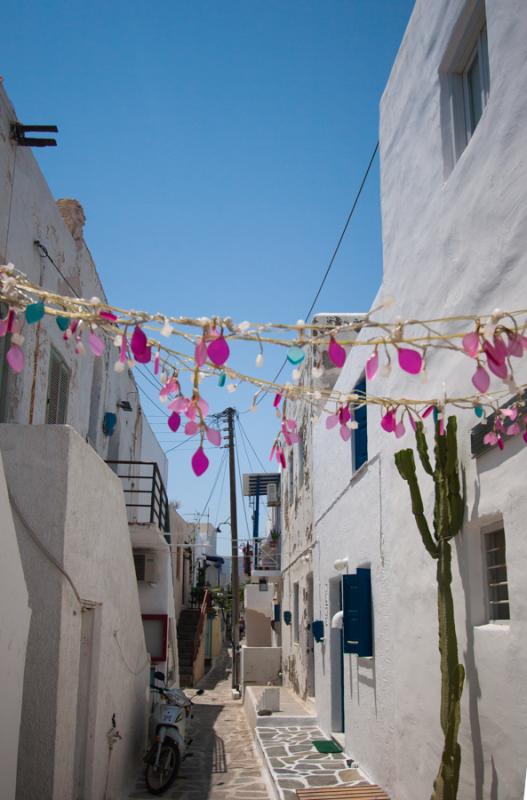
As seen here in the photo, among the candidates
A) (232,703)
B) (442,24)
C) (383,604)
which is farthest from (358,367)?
(232,703)

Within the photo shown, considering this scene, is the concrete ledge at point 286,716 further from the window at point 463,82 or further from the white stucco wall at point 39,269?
the window at point 463,82

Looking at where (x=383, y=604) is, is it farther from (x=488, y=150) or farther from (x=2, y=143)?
(x=2, y=143)

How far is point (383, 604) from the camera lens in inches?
313

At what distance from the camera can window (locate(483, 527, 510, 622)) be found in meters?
5.02

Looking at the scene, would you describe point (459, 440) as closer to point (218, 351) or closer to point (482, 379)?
point (482, 379)

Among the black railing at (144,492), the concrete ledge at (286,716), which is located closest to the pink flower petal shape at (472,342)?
the concrete ledge at (286,716)

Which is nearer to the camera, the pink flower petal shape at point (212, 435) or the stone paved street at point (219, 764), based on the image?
the pink flower petal shape at point (212, 435)

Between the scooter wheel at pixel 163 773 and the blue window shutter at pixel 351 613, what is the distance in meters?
2.98

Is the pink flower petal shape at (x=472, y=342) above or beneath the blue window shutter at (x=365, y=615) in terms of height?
above

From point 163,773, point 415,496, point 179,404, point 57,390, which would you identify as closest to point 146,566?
point 57,390

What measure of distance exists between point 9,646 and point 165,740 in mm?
6170

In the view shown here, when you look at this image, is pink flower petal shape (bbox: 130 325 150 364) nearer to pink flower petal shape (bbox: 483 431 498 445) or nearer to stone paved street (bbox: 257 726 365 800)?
pink flower petal shape (bbox: 483 431 498 445)

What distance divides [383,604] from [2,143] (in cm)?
698

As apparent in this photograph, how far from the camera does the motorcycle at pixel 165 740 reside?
31.9ft
